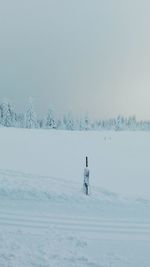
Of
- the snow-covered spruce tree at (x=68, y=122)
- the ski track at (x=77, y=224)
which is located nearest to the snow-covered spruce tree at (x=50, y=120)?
the snow-covered spruce tree at (x=68, y=122)

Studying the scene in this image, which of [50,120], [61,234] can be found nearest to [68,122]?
[50,120]

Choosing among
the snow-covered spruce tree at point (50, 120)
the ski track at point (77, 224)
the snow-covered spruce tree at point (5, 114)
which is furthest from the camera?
the snow-covered spruce tree at point (5, 114)

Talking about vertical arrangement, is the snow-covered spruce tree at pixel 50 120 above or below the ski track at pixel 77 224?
above

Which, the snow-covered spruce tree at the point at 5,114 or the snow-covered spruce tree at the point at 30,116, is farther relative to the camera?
the snow-covered spruce tree at the point at 5,114

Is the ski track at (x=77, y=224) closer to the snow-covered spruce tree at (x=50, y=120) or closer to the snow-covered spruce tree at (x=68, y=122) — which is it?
the snow-covered spruce tree at (x=50, y=120)

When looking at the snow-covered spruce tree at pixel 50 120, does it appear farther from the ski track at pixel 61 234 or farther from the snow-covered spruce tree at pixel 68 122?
the ski track at pixel 61 234

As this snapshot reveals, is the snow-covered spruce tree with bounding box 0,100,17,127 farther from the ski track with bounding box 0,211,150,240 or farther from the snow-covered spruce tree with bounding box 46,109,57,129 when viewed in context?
Answer: the ski track with bounding box 0,211,150,240

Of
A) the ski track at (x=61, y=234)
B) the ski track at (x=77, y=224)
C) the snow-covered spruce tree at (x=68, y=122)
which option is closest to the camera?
the ski track at (x=61, y=234)

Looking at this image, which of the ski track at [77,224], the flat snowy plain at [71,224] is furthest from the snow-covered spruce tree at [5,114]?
the ski track at [77,224]

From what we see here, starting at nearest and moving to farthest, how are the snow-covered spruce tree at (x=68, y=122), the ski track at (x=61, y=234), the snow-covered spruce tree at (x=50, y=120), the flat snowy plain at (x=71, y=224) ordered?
the ski track at (x=61, y=234) < the flat snowy plain at (x=71, y=224) < the snow-covered spruce tree at (x=50, y=120) < the snow-covered spruce tree at (x=68, y=122)

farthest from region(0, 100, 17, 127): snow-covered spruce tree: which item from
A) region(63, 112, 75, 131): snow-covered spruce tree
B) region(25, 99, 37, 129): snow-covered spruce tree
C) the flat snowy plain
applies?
the flat snowy plain

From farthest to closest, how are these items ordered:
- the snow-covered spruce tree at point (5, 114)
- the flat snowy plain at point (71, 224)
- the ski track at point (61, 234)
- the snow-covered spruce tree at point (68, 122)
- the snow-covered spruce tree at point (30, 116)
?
the snow-covered spruce tree at point (68, 122) < the snow-covered spruce tree at point (5, 114) < the snow-covered spruce tree at point (30, 116) < the flat snowy plain at point (71, 224) < the ski track at point (61, 234)

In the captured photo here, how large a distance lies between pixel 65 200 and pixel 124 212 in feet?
7.40

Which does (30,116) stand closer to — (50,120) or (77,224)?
(50,120)
